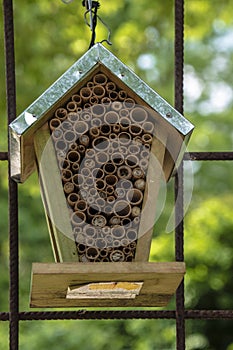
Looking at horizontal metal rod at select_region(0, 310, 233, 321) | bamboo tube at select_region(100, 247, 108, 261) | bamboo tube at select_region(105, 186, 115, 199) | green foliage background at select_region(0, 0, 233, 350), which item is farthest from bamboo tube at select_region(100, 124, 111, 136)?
green foliage background at select_region(0, 0, 233, 350)

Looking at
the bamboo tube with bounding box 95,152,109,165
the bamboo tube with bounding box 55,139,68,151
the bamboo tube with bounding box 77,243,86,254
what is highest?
the bamboo tube with bounding box 55,139,68,151

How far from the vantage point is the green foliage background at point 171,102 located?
458 cm

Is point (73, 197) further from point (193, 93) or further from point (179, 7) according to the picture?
point (193, 93)

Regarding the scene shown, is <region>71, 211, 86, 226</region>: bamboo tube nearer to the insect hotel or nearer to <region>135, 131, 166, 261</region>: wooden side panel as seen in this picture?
the insect hotel

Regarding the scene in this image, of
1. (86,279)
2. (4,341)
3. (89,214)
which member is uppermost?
(89,214)

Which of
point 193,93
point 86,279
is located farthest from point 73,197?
point 193,93

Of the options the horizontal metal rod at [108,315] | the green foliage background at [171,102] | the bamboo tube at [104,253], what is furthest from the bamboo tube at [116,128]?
the green foliage background at [171,102]

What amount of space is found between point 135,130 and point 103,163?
0.30 ft

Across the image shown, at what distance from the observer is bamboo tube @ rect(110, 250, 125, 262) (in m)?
1.81

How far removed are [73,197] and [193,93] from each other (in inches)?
224

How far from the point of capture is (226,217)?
470cm

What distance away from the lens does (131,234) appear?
1.82 m

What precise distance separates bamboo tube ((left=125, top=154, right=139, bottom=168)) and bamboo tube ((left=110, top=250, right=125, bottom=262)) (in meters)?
0.16

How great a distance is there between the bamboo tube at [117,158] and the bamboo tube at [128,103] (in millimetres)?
93
